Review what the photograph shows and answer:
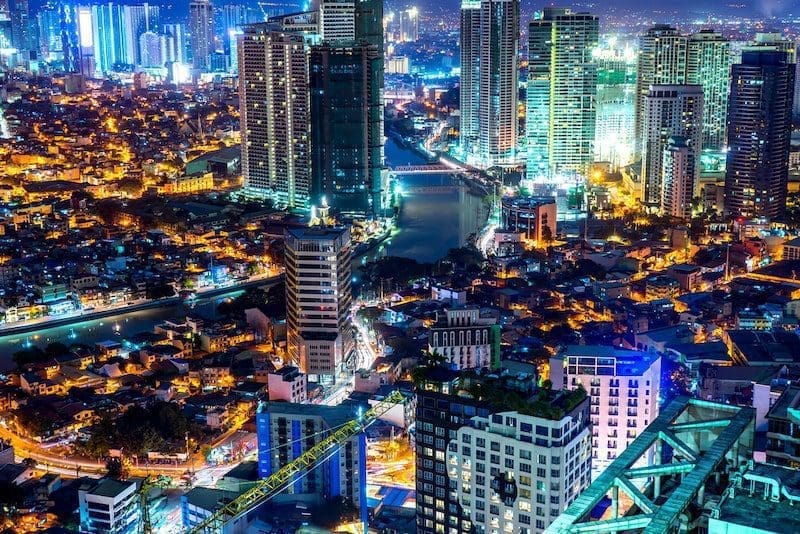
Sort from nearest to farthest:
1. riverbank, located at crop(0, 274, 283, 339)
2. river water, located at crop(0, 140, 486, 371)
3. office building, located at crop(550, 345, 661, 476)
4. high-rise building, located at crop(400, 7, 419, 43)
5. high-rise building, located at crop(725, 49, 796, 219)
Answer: office building, located at crop(550, 345, 661, 476) < river water, located at crop(0, 140, 486, 371) < riverbank, located at crop(0, 274, 283, 339) < high-rise building, located at crop(725, 49, 796, 219) < high-rise building, located at crop(400, 7, 419, 43)

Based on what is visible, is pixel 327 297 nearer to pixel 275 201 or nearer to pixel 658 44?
pixel 275 201

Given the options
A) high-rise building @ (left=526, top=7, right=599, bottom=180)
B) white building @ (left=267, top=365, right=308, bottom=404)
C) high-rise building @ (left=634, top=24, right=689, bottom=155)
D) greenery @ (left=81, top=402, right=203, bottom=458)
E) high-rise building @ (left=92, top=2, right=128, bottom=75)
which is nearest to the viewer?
greenery @ (left=81, top=402, right=203, bottom=458)

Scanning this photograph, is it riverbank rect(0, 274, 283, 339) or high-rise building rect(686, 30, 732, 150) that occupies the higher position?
high-rise building rect(686, 30, 732, 150)

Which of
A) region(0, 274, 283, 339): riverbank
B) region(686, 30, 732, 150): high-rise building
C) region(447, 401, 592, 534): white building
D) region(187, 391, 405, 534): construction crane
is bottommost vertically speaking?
region(0, 274, 283, 339): riverbank

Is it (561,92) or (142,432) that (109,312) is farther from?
(561,92)

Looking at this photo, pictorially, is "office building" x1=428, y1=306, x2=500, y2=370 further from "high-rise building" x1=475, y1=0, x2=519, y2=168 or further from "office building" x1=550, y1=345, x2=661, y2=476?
"high-rise building" x1=475, y1=0, x2=519, y2=168

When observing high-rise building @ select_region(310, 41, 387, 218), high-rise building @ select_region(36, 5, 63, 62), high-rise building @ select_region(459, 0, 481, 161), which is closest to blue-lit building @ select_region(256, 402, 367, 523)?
high-rise building @ select_region(310, 41, 387, 218)
